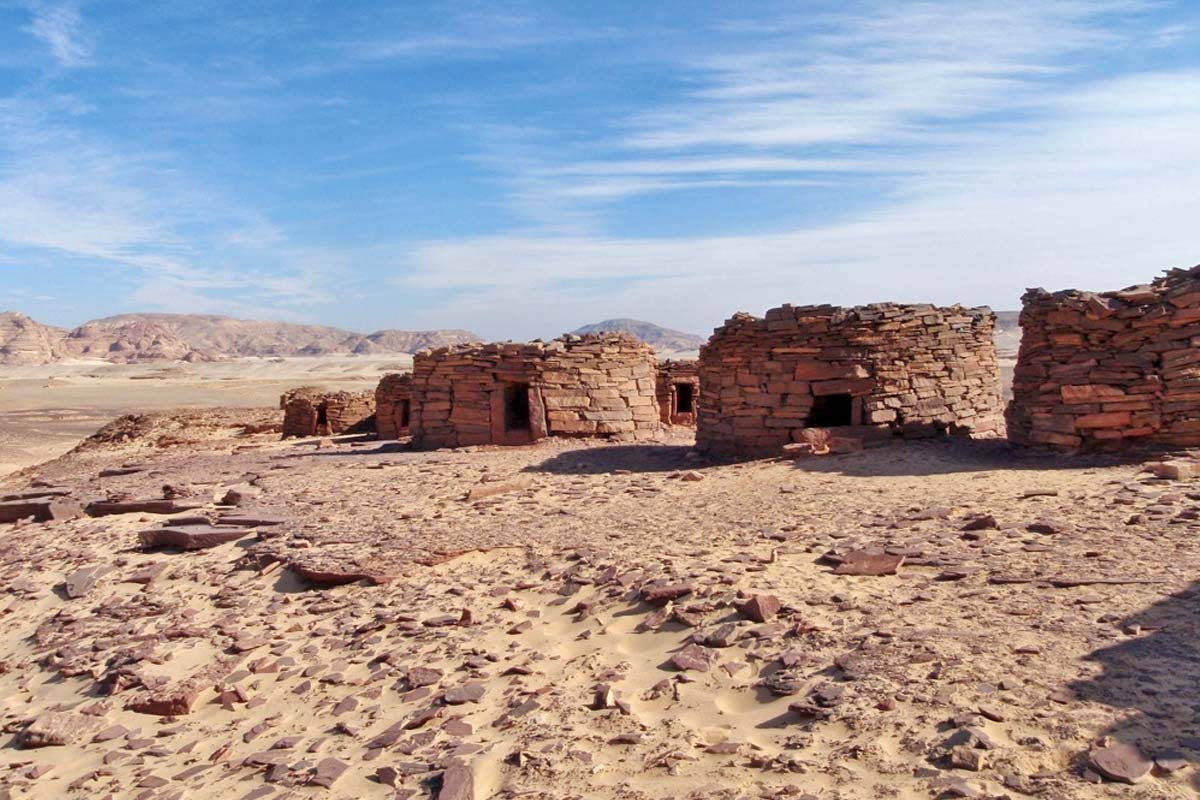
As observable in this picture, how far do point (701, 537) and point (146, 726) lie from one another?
14.8ft

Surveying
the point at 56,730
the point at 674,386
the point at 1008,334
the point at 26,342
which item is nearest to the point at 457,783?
the point at 56,730

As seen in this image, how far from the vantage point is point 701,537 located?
8.18 m

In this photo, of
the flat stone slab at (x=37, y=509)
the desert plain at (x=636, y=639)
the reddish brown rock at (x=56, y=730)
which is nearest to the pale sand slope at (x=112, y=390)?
the flat stone slab at (x=37, y=509)

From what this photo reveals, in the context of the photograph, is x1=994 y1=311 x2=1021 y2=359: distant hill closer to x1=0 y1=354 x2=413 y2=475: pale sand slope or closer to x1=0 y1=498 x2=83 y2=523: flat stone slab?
x1=0 y1=354 x2=413 y2=475: pale sand slope

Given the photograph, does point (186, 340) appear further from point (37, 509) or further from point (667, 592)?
point (667, 592)

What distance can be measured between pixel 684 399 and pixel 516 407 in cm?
686

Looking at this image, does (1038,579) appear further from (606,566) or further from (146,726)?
(146,726)

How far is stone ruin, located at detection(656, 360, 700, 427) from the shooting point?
2270 cm

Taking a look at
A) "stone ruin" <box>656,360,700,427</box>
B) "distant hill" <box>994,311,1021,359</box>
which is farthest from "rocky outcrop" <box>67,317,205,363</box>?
"stone ruin" <box>656,360,700,427</box>

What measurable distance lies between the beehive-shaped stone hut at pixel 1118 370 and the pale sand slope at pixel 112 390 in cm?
2614

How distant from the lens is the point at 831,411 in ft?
44.8

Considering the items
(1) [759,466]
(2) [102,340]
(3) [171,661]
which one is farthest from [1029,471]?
(2) [102,340]

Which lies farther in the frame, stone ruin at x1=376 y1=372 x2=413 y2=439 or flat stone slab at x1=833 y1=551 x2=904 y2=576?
stone ruin at x1=376 y1=372 x2=413 y2=439

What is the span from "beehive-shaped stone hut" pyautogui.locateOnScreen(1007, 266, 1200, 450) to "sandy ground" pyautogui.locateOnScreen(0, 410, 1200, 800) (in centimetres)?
65
